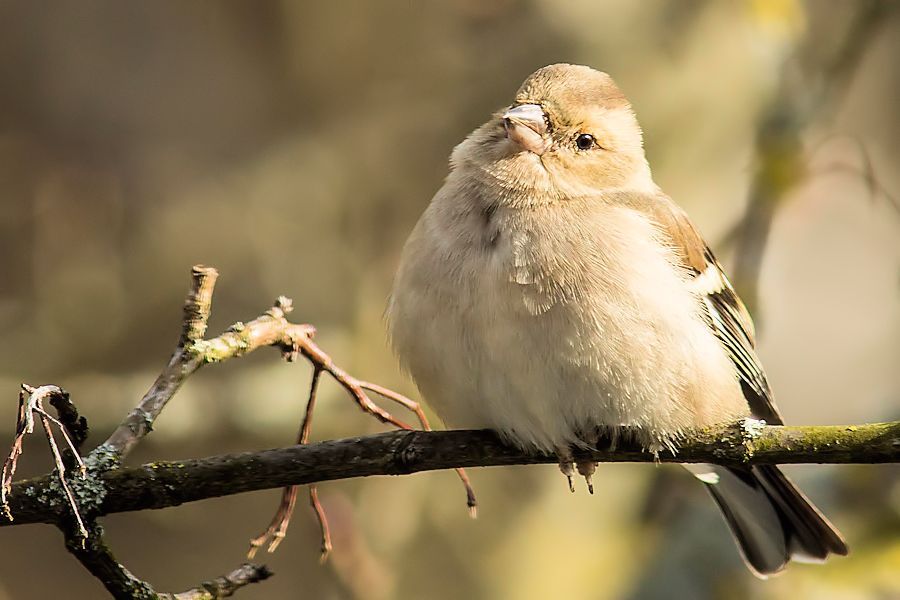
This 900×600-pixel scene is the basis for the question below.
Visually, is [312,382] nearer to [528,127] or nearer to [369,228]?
[528,127]

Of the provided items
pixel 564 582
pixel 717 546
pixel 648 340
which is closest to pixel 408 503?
pixel 564 582

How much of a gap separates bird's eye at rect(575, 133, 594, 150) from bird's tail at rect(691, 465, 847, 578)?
4.67 feet

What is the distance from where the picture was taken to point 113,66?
7.04 metres

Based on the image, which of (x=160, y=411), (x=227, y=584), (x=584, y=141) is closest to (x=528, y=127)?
(x=584, y=141)

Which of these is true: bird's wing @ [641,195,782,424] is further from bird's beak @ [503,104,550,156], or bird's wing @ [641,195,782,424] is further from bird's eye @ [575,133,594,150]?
bird's beak @ [503,104,550,156]

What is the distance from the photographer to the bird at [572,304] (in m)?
3.56

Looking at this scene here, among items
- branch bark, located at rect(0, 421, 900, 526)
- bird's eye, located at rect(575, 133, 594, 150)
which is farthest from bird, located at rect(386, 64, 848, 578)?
branch bark, located at rect(0, 421, 900, 526)

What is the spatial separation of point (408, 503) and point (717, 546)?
5.50 feet

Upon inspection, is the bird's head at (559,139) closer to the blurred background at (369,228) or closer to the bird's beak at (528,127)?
the bird's beak at (528,127)

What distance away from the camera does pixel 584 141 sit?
4176mm

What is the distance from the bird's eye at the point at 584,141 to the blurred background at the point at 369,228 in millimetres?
1672

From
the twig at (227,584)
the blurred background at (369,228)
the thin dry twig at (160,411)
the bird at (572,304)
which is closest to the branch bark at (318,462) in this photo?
the thin dry twig at (160,411)

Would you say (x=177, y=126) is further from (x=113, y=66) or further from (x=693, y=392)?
(x=693, y=392)

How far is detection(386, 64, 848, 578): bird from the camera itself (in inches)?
140
